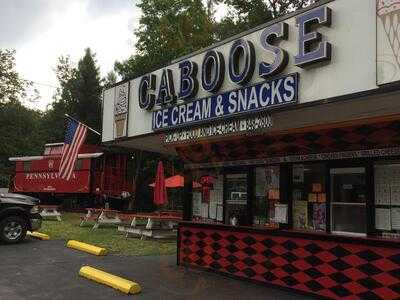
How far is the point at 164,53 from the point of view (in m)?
29.7

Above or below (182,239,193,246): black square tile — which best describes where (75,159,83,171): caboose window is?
above

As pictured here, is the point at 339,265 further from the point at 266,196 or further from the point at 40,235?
the point at 40,235

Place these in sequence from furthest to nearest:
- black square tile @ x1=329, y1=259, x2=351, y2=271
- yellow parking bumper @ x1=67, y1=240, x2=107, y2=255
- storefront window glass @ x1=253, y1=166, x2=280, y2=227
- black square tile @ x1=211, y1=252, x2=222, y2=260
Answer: yellow parking bumper @ x1=67, y1=240, x2=107, y2=255 < black square tile @ x1=211, y1=252, x2=222, y2=260 < storefront window glass @ x1=253, y1=166, x2=280, y2=227 < black square tile @ x1=329, y1=259, x2=351, y2=271

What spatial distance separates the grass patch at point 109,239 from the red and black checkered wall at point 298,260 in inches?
97.4

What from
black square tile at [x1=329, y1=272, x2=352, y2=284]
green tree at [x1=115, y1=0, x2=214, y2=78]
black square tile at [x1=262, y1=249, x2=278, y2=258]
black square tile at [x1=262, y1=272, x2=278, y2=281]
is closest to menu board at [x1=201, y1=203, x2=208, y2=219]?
black square tile at [x1=262, y1=249, x2=278, y2=258]

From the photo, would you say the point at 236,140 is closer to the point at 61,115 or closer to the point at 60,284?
the point at 60,284

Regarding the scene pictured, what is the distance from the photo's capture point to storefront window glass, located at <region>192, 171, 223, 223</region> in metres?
11.3

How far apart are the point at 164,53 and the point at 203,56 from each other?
20.6m

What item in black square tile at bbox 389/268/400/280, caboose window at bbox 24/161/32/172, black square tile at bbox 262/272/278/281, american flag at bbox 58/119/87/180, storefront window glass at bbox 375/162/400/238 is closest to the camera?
black square tile at bbox 389/268/400/280

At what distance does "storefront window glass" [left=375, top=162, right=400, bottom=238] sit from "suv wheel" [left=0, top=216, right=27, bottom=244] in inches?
405

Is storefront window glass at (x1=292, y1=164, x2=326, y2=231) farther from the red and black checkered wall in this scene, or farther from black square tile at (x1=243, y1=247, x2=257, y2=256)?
black square tile at (x1=243, y1=247, x2=257, y2=256)

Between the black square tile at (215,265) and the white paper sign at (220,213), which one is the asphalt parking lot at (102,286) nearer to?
the black square tile at (215,265)

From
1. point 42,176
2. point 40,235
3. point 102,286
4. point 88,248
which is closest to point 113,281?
point 102,286

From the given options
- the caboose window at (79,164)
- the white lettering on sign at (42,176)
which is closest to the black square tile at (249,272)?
the caboose window at (79,164)
